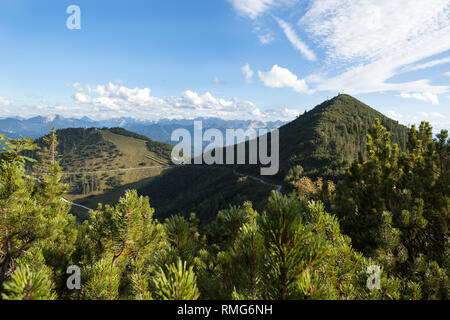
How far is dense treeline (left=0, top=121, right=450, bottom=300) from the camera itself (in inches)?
76.9

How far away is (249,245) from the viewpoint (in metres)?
2.26

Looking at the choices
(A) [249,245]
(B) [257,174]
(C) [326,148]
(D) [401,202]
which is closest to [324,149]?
(C) [326,148]

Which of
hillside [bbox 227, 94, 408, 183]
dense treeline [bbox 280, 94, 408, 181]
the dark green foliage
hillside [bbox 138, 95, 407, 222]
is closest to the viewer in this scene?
the dark green foliage

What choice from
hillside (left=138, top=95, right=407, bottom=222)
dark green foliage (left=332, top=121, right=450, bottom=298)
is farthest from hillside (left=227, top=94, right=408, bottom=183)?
dark green foliage (left=332, top=121, right=450, bottom=298)

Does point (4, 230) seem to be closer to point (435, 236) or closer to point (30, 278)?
point (30, 278)

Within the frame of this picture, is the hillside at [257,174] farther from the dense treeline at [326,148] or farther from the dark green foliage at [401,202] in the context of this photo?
the dark green foliage at [401,202]

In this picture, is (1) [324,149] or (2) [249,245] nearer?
(2) [249,245]

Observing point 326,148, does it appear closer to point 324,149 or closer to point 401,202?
point 324,149

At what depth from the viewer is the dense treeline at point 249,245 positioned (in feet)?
6.41

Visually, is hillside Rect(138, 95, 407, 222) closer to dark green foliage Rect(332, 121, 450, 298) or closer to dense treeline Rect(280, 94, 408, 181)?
dense treeline Rect(280, 94, 408, 181)
